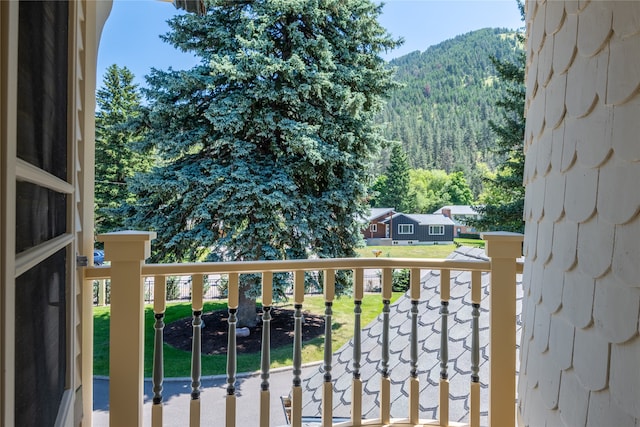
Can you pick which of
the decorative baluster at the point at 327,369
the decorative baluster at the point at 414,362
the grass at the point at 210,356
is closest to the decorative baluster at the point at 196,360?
the decorative baluster at the point at 327,369

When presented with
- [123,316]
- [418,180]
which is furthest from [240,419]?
[418,180]

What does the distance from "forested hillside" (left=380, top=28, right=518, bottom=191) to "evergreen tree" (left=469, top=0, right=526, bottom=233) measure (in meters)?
0.33

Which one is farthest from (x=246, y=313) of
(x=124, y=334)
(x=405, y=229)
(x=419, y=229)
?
(x=124, y=334)

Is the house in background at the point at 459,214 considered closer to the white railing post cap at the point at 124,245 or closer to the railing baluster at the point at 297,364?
the railing baluster at the point at 297,364

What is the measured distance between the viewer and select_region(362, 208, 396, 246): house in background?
22.8 feet

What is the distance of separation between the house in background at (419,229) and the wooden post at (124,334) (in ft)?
19.1

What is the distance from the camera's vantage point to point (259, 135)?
20.7 feet

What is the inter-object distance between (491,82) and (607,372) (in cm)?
841

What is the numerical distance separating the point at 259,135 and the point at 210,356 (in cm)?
353

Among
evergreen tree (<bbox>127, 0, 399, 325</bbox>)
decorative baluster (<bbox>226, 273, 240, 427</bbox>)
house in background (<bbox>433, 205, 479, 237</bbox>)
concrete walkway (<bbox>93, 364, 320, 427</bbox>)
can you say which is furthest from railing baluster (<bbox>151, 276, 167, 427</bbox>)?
house in background (<bbox>433, 205, 479, 237</bbox>)

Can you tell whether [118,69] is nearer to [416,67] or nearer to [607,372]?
[416,67]

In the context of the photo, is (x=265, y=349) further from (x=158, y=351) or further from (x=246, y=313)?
(x=246, y=313)

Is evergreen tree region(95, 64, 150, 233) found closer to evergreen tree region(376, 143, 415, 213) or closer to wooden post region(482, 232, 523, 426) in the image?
evergreen tree region(376, 143, 415, 213)

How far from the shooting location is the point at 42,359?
0.69 meters
